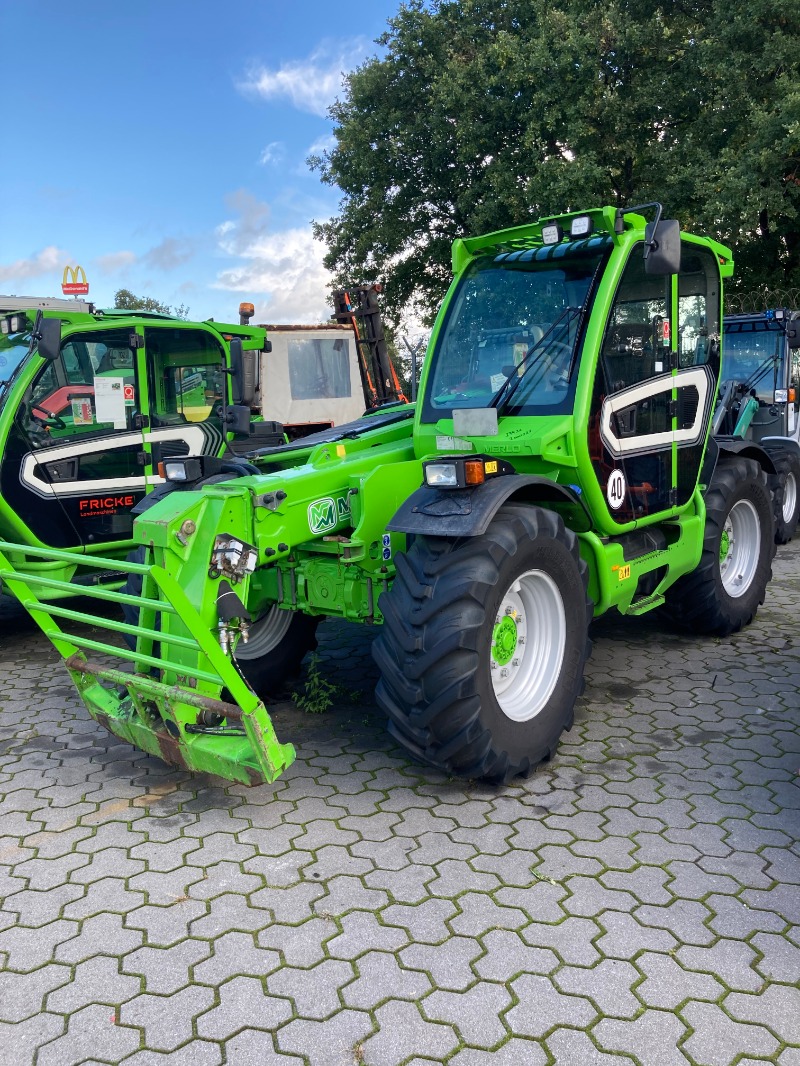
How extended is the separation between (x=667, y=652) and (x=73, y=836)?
12.5 ft

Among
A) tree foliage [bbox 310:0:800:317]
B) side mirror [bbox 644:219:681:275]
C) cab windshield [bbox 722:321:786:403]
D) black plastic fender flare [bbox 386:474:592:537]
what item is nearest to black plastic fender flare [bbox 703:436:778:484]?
side mirror [bbox 644:219:681:275]

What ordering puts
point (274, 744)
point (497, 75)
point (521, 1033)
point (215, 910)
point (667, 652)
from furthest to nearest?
point (497, 75) → point (667, 652) → point (274, 744) → point (215, 910) → point (521, 1033)

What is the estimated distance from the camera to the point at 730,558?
6125mm

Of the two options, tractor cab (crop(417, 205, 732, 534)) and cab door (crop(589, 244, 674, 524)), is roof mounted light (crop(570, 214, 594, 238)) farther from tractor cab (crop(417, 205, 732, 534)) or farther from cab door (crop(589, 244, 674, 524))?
cab door (crop(589, 244, 674, 524))

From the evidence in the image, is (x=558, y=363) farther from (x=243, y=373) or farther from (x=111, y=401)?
(x=111, y=401)

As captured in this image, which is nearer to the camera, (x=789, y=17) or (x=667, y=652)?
(x=667, y=652)

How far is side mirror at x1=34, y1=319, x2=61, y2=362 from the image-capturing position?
19.0 feet

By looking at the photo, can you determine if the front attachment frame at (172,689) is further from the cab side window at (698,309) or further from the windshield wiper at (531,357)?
the cab side window at (698,309)

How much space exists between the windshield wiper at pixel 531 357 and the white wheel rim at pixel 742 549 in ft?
7.98

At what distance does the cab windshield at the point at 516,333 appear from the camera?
14.1 ft

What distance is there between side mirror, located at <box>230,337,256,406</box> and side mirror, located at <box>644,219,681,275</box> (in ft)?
7.95

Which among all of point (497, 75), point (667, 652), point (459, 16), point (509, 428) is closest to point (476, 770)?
point (509, 428)

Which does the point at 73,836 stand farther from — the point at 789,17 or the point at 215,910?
the point at 789,17

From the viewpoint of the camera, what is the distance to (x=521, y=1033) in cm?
238
